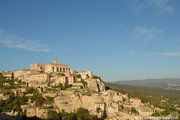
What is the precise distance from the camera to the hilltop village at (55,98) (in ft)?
138

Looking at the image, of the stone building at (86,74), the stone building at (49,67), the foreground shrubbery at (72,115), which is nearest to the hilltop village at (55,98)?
the foreground shrubbery at (72,115)

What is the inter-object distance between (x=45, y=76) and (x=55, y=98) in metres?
14.6

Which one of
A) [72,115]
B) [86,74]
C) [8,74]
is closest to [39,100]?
[72,115]

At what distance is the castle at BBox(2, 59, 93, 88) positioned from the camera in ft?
186

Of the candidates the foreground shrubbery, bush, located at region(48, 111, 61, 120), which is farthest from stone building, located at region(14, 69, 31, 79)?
the foreground shrubbery

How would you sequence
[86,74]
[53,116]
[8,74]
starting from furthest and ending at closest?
[86,74] < [8,74] < [53,116]

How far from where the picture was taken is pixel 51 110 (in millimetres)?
43219

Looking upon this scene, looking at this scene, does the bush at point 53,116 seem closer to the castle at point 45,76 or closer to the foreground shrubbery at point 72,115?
the foreground shrubbery at point 72,115

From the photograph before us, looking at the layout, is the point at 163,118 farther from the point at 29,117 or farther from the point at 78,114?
the point at 29,117

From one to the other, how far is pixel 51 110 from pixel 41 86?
1221cm

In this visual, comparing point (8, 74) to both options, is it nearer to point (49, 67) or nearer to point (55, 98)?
point (49, 67)

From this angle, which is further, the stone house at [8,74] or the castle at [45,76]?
the stone house at [8,74]

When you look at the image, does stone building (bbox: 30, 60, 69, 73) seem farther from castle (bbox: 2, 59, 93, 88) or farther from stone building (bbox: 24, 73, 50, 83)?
stone building (bbox: 24, 73, 50, 83)

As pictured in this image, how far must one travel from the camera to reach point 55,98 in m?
47.0
